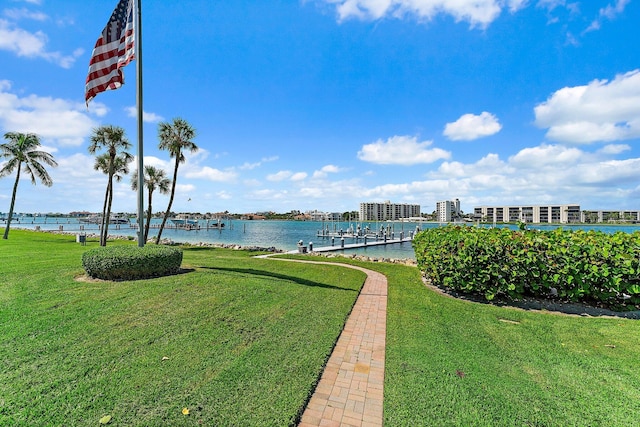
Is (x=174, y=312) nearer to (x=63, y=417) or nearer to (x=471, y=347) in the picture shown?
(x=63, y=417)

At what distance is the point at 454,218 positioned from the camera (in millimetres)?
74438

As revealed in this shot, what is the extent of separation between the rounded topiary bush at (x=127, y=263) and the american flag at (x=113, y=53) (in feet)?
13.5

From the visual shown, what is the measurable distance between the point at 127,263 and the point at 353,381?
659cm

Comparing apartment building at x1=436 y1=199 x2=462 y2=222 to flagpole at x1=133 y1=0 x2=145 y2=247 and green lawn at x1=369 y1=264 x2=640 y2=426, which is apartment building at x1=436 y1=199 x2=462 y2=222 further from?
flagpole at x1=133 y1=0 x2=145 y2=247

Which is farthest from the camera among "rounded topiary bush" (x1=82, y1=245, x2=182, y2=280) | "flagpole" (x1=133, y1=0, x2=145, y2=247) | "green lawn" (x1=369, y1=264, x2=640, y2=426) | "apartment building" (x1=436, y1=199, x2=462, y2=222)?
"apartment building" (x1=436, y1=199, x2=462, y2=222)

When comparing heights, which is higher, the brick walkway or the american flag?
the american flag

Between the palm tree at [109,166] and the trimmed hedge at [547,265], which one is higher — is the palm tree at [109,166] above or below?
above

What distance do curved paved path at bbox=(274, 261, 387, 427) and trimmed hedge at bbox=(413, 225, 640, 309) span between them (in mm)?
3023

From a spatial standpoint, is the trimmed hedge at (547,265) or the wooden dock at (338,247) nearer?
the trimmed hedge at (547,265)

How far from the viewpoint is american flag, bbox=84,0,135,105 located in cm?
771

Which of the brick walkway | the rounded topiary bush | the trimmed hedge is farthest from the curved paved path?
the rounded topiary bush

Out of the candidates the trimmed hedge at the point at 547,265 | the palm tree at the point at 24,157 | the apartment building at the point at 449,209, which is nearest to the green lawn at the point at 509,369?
the trimmed hedge at the point at 547,265

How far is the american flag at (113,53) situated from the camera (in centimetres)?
771

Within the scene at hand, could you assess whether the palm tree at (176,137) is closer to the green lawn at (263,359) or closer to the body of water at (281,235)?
the body of water at (281,235)
